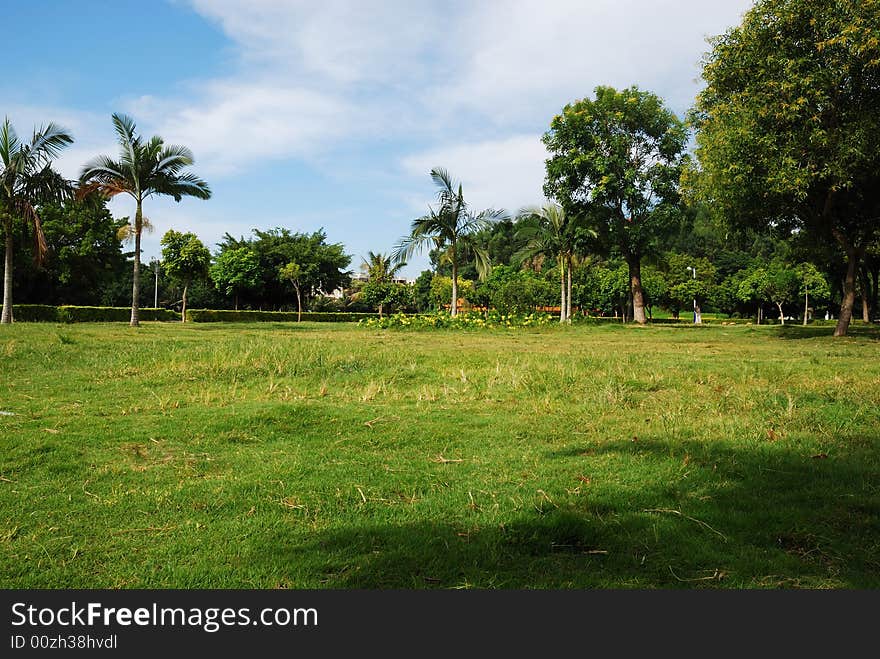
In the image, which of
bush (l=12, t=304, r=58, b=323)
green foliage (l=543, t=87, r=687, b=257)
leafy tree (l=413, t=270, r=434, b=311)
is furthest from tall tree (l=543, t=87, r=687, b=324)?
leafy tree (l=413, t=270, r=434, b=311)

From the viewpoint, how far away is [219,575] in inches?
108

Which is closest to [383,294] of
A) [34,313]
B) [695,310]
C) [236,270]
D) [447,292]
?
[447,292]

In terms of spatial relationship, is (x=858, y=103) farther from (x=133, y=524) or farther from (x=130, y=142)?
(x=130, y=142)

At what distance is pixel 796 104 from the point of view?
1489cm

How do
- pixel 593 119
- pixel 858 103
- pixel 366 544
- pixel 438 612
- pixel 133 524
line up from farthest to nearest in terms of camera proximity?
pixel 593 119
pixel 858 103
pixel 133 524
pixel 366 544
pixel 438 612

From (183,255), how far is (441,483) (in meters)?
31.5

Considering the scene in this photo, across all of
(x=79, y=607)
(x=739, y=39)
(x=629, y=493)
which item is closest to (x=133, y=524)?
(x=79, y=607)

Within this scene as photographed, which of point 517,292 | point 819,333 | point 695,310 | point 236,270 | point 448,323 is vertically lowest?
point 819,333

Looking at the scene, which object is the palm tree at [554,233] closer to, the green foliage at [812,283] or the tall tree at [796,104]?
the tall tree at [796,104]

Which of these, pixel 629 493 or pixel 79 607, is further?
pixel 629 493

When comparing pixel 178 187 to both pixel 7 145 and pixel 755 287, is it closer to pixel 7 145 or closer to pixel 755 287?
pixel 7 145

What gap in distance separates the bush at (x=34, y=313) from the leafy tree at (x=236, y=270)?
2080 cm

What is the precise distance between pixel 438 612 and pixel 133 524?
183cm

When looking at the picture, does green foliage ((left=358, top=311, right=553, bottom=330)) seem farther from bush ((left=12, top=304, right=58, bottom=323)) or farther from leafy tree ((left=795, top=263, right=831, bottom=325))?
leafy tree ((left=795, top=263, right=831, bottom=325))
